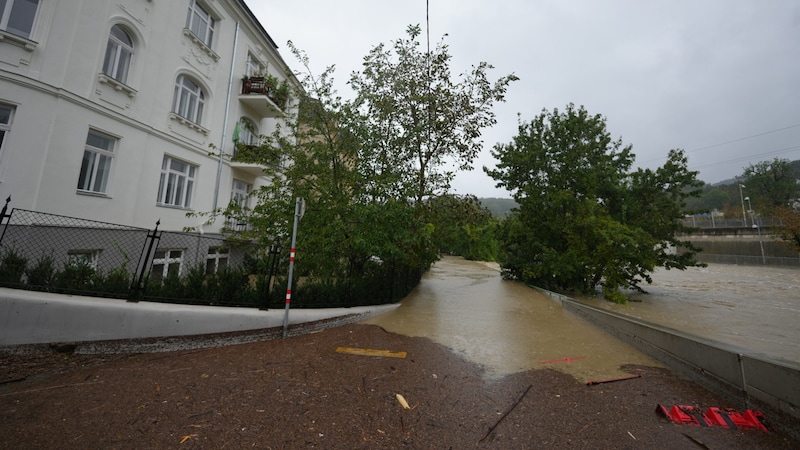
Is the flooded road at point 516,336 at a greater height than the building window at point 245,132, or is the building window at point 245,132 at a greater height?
the building window at point 245,132

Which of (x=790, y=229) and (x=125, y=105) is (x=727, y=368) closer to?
(x=125, y=105)

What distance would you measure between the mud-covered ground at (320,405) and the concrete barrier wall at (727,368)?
24cm

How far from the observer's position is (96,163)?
8234 millimetres

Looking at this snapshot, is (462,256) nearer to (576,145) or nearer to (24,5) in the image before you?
(576,145)

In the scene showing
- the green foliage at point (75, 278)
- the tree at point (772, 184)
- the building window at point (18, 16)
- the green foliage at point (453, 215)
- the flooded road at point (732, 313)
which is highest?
the tree at point (772, 184)

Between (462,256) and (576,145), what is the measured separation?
3880 cm

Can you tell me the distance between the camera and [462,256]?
5331cm

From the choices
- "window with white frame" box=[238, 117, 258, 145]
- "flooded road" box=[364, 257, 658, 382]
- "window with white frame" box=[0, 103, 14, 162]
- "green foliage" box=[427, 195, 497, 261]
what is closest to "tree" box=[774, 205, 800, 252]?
"flooded road" box=[364, 257, 658, 382]

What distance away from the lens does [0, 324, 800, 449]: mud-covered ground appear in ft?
9.57

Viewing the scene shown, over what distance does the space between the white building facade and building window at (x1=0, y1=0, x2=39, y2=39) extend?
0.06ft

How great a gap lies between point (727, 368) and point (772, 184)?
8315cm

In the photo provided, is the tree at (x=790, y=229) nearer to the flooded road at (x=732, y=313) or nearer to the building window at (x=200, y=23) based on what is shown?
the flooded road at (x=732, y=313)

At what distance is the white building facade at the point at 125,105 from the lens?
268 inches

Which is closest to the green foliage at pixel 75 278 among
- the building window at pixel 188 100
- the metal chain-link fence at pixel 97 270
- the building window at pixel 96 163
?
the metal chain-link fence at pixel 97 270
